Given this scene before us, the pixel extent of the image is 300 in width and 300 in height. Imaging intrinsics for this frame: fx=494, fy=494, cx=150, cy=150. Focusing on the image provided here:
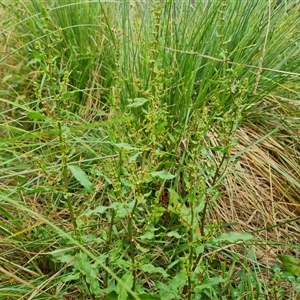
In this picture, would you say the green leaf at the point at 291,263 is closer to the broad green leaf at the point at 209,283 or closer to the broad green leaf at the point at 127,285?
the broad green leaf at the point at 209,283

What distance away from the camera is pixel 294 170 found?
173 centimetres

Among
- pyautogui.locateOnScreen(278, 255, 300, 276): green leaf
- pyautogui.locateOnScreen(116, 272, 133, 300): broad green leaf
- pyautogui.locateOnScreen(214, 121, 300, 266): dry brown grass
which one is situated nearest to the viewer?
pyautogui.locateOnScreen(116, 272, 133, 300): broad green leaf

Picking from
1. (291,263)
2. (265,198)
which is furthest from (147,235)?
(265,198)

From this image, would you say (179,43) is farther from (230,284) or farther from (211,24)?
(230,284)

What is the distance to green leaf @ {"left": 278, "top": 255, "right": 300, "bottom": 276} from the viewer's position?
1.38 meters

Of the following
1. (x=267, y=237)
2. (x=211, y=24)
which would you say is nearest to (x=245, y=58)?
(x=211, y=24)

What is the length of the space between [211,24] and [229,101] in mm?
331

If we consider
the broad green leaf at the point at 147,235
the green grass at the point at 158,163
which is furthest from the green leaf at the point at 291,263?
the broad green leaf at the point at 147,235

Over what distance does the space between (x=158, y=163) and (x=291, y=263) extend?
0.54 meters

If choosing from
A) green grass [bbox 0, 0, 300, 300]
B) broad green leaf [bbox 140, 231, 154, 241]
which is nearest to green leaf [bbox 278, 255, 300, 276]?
green grass [bbox 0, 0, 300, 300]

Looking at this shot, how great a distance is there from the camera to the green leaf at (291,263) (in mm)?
1384

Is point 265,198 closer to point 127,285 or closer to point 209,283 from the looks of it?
point 209,283

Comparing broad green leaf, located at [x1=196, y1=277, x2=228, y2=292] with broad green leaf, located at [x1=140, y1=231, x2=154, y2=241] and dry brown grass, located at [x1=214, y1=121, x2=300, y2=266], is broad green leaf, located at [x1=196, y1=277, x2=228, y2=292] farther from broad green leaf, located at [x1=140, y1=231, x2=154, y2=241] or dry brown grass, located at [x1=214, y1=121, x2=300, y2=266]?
dry brown grass, located at [x1=214, y1=121, x2=300, y2=266]

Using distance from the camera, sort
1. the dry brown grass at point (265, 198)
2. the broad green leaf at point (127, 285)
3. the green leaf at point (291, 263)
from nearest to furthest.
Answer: the broad green leaf at point (127, 285)
the green leaf at point (291, 263)
the dry brown grass at point (265, 198)
